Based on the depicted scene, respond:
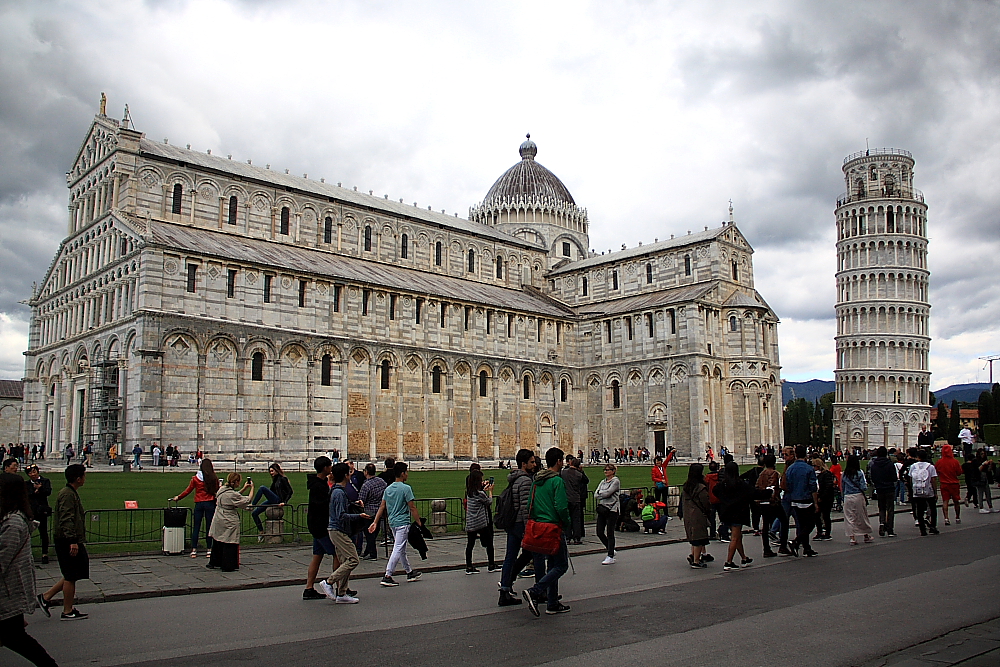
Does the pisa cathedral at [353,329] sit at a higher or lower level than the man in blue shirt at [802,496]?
higher

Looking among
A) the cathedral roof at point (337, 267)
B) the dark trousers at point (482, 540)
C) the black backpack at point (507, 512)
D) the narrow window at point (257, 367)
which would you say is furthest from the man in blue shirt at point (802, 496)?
the cathedral roof at point (337, 267)

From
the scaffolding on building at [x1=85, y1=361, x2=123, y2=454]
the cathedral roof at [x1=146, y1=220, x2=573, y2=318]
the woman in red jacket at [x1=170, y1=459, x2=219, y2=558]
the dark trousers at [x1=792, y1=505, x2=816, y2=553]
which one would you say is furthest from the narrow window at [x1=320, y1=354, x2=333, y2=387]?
the dark trousers at [x1=792, y1=505, x2=816, y2=553]

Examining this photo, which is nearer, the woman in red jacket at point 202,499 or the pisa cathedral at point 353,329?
the woman in red jacket at point 202,499

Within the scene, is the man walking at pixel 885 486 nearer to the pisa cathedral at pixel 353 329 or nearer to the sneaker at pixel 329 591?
the sneaker at pixel 329 591

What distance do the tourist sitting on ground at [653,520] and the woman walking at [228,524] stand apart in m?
9.59

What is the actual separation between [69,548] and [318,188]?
49415mm

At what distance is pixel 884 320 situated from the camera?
83.1 m

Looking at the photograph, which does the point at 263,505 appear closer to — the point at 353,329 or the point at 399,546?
the point at 399,546

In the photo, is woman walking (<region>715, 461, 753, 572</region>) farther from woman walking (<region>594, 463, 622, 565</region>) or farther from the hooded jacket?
the hooded jacket

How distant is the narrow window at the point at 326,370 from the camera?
→ 4783 cm

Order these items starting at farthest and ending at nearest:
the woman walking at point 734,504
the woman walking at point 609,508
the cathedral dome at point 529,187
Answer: the cathedral dome at point 529,187, the woman walking at point 609,508, the woman walking at point 734,504

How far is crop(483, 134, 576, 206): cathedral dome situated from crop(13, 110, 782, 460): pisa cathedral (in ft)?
23.1

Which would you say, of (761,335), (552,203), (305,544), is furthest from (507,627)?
(552,203)

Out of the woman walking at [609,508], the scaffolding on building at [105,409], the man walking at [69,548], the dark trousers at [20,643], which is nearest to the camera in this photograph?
the dark trousers at [20,643]
